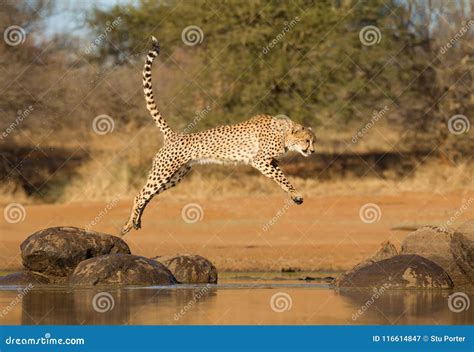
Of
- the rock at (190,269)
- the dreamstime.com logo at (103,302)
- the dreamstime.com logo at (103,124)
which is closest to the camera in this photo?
the dreamstime.com logo at (103,302)

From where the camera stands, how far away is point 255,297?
58.3 feet

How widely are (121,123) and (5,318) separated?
858 inches

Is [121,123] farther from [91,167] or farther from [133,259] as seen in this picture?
[133,259]

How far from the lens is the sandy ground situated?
2497cm
